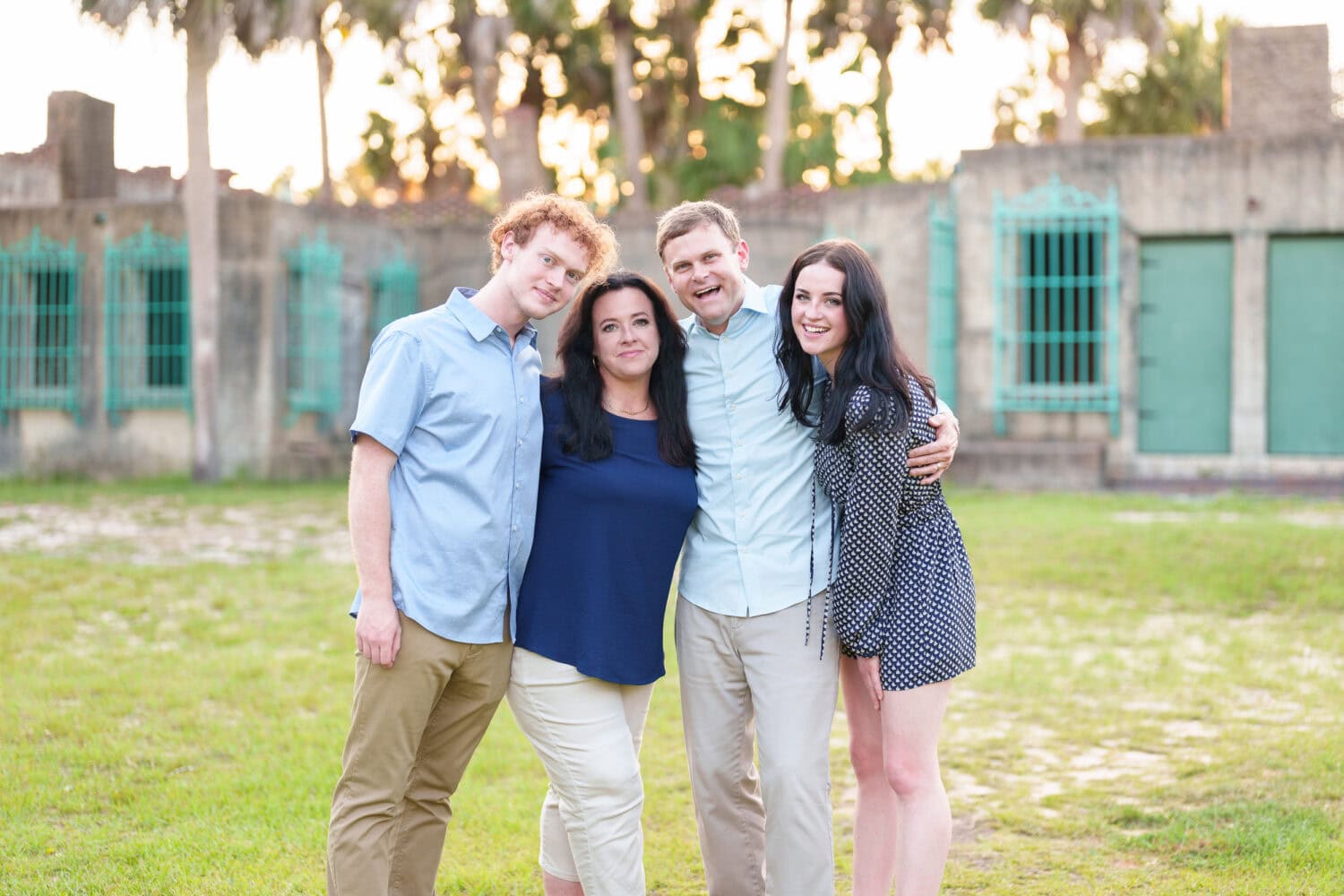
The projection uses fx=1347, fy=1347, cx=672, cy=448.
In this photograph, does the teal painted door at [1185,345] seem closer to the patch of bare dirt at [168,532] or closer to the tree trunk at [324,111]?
the patch of bare dirt at [168,532]

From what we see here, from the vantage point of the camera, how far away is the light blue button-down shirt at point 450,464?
129 inches

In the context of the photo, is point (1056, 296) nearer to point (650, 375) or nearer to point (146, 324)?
point (146, 324)

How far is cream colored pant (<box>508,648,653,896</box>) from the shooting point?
11.0 ft

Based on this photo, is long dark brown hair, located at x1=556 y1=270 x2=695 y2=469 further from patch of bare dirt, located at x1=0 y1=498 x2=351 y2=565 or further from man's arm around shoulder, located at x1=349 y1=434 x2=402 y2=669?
patch of bare dirt, located at x1=0 y1=498 x2=351 y2=565

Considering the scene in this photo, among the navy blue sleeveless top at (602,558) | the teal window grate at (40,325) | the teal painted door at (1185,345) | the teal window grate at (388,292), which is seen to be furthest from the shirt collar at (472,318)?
the teal window grate at (40,325)

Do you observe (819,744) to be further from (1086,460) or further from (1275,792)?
(1086,460)

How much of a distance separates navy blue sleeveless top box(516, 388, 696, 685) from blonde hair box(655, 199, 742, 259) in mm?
548

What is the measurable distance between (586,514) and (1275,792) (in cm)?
311

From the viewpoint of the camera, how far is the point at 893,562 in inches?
136

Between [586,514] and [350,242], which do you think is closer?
[586,514]

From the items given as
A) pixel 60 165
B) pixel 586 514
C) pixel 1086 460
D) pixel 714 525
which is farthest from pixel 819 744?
pixel 60 165

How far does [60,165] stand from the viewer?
16.6 metres

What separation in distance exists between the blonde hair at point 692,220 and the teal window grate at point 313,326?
1225cm

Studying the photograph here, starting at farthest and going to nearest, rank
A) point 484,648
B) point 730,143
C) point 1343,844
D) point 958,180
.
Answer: point 730,143, point 958,180, point 1343,844, point 484,648
